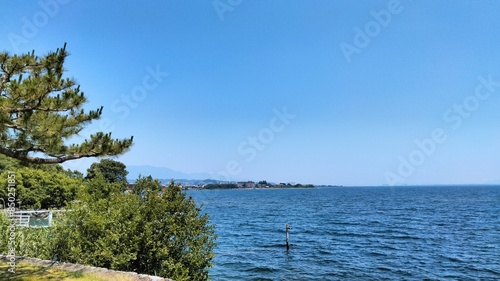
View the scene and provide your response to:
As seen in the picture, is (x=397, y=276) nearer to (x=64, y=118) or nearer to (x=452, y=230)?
(x=64, y=118)

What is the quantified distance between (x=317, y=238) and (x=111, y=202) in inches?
927

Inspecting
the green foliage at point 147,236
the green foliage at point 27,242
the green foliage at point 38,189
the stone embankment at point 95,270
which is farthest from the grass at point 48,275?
the green foliage at point 38,189

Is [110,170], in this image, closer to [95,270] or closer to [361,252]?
[361,252]

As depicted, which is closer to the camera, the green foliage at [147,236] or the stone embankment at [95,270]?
the stone embankment at [95,270]

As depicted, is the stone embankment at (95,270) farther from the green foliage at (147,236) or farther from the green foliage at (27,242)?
the green foliage at (27,242)

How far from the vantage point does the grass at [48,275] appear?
7.75m

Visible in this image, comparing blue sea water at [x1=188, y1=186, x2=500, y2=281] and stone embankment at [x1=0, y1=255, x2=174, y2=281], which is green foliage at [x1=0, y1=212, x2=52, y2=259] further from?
blue sea water at [x1=188, y1=186, x2=500, y2=281]

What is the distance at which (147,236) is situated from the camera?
884 centimetres

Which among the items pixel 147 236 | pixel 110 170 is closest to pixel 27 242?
pixel 147 236

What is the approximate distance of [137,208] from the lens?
31.0ft

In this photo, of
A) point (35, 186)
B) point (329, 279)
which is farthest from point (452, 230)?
point (35, 186)

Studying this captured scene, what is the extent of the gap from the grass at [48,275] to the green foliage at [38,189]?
3181 centimetres

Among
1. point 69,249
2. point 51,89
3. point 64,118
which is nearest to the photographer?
point 51,89

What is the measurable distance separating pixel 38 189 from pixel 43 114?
125ft
